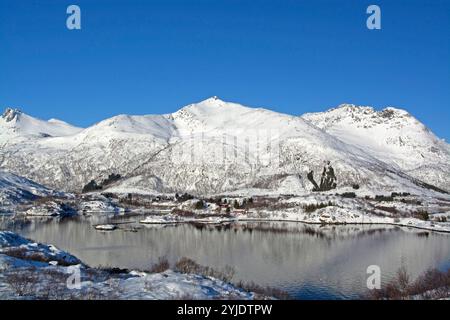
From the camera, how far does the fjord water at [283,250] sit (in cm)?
6325

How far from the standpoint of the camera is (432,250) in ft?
306

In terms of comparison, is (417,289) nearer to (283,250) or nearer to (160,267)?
(160,267)

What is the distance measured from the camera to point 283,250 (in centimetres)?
9438

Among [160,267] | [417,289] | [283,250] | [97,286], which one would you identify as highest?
[97,286]

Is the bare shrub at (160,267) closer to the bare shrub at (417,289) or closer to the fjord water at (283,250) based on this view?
the fjord water at (283,250)

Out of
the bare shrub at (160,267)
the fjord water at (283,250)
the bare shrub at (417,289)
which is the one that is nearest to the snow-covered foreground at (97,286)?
the bare shrub at (160,267)

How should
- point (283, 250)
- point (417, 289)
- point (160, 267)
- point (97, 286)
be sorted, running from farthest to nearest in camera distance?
point (283, 250)
point (160, 267)
point (417, 289)
point (97, 286)

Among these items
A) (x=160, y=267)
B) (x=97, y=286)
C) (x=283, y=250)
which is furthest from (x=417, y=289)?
(x=283, y=250)

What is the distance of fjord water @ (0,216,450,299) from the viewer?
208ft

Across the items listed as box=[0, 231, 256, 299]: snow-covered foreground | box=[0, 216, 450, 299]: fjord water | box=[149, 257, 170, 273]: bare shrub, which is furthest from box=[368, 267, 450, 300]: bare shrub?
box=[149, 257, 170, 273]: bare shrub

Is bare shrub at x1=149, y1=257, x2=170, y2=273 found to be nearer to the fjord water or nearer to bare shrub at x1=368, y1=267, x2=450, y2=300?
the fjord water

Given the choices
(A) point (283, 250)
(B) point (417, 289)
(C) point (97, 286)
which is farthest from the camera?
(A) point (283, 250)
